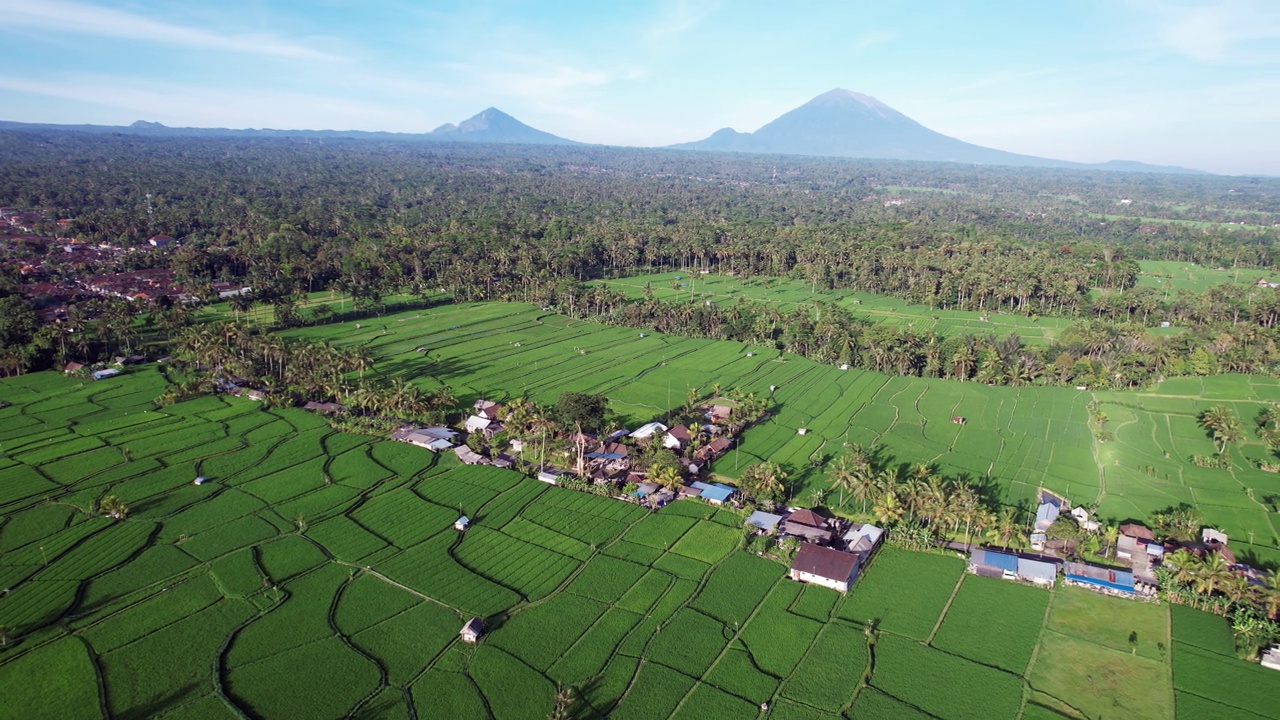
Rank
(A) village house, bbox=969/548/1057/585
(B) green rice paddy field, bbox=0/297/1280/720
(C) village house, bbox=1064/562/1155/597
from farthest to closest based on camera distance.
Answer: (A) village house, bbox=969/548/1057/585, (C) village house, bbox=1064/562/1155/597, (B) green rice paddy field, bbox=0/297/1280/720

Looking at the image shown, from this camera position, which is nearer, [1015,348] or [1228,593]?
[1228,593]

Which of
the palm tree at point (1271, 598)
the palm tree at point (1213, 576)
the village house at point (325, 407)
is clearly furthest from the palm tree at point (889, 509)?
the village house at point (325, 407)

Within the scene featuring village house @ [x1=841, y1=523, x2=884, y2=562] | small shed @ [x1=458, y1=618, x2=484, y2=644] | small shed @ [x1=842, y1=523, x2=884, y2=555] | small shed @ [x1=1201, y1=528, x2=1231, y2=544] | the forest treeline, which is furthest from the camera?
the forest treeline

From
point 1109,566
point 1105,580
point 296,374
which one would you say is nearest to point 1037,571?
point 1105,580

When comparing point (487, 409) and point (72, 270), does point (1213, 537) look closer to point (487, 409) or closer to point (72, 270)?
point (487, 409)

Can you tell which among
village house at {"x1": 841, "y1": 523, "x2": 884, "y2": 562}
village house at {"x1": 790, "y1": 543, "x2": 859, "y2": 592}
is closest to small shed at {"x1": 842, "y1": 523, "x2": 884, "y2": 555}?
village house at {"x1": 841, "y1": 523, "x2": 884, "y2": 562}

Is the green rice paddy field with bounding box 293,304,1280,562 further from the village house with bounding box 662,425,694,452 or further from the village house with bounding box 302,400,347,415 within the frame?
the village house with bounding box 302,400,347,415

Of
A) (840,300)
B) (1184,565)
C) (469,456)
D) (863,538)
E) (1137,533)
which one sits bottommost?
(840,300)
